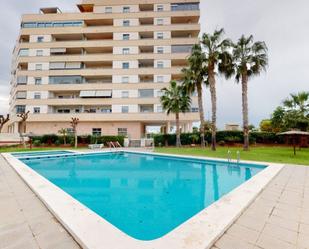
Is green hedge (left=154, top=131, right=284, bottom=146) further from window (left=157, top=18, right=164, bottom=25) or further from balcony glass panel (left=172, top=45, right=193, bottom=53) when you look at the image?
window (left=157, top=18, right=164, bottom=25)

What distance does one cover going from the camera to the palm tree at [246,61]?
19.5 metres

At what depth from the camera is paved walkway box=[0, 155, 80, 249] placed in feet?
9.50

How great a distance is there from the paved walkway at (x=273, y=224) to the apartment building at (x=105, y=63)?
26.3 m

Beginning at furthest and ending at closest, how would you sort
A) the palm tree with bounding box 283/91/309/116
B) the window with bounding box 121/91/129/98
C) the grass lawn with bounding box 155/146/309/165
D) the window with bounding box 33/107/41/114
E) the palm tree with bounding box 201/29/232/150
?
1. the window with bounding box 33/107/41/114
2. the window with bounding box 121/91/129/98
3. the palm tree with bounding box 283/91/309/116
4. the palm tree with bounding box 201/29/232/150
5. the grass lawn with bounding box 155/146/309/165

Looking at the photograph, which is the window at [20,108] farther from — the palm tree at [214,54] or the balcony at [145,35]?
the palm tree at [214,54]

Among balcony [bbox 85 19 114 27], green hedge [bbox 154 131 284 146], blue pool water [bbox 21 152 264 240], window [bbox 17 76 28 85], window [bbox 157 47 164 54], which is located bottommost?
blue pool water [bbox 21 152 264 240]

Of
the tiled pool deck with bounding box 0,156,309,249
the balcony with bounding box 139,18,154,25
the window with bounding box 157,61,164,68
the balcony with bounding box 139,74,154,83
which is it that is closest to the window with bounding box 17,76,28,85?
the balcony with bounding box 139,74,154,83

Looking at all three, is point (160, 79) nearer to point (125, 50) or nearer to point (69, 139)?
point (125, 50)

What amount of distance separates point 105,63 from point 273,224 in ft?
119

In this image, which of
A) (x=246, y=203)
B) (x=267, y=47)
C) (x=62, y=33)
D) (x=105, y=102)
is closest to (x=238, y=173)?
(x=246, y=203)

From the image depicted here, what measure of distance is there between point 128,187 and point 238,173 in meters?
6.01

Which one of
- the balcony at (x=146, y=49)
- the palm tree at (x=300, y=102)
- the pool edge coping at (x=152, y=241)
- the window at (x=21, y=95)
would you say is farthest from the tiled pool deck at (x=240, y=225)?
the window at (x=21, y=95)

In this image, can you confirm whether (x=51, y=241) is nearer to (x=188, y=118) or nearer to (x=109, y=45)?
(x=188, y=118)

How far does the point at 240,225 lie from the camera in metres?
3.56
